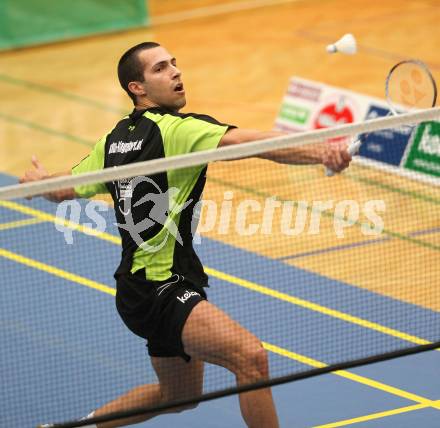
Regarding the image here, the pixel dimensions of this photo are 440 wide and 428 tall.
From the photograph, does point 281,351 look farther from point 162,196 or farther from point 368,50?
point 368,50

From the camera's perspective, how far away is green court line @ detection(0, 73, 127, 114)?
14945 mm

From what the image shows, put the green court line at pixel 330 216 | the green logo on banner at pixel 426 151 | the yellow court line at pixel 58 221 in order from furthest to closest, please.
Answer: the green logo on banner at pixel 426 151, the yellow court line at pixel 58 221, the green court line at pixel 330 216

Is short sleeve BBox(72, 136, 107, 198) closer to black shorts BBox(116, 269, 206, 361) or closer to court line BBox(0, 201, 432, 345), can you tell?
black shorts BBox(116, 269, 206, 361)

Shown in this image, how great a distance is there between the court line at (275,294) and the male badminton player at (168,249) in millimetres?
2271

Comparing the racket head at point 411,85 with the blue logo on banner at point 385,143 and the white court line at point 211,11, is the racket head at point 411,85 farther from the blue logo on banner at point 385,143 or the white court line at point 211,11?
the white court line at point 211,11

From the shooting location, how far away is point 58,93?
15.6 metres

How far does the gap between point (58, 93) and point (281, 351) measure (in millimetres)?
7381

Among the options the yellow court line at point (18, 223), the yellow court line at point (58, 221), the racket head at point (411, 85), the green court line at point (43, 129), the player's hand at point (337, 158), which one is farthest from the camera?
the green court line at point (43, 129)

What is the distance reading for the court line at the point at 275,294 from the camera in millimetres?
9117

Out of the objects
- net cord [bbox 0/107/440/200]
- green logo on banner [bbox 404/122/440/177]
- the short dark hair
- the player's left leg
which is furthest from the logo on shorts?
green logo on banner [bbox 404/122/440/177]

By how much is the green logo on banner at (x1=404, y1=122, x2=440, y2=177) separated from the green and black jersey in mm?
5238

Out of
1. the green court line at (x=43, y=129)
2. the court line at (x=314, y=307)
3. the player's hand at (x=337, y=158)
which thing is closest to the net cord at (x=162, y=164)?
the player's hand at (x=337, y=158)

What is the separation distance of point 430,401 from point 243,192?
4.17 meters

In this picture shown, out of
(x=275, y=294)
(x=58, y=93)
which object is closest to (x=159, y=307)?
(x=275, y=294)
